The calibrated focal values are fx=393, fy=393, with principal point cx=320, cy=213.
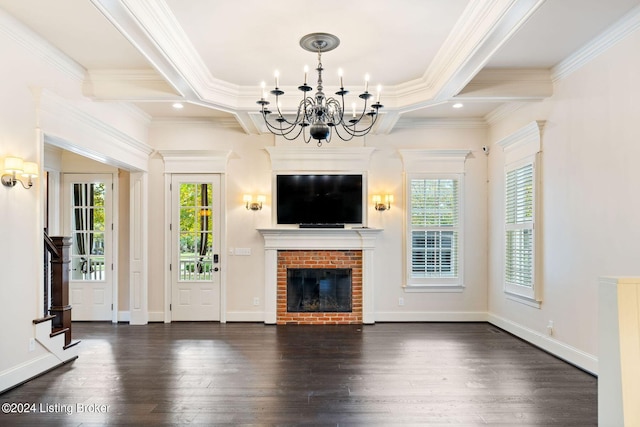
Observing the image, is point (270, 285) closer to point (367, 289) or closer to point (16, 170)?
point (367, 289)

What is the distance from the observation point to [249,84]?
16.5 ft

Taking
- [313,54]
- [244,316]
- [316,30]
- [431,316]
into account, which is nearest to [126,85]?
[313,54]

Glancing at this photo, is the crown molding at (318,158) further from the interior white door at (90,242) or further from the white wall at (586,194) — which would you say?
the interior white door at (90,242)

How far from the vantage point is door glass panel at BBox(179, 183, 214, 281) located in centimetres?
626

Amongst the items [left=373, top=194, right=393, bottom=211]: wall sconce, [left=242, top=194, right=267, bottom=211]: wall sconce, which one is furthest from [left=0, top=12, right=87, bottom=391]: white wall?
[left=373, top=194, right=393, bottom=211]: wall sconce

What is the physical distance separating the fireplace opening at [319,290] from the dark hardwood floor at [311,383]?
787mm

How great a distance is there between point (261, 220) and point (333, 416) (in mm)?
3729

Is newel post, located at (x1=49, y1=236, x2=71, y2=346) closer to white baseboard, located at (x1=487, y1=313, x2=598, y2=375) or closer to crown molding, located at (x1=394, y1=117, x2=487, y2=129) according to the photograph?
crown molding, located at (x1=394, y1=117, x2=487, y2=129)

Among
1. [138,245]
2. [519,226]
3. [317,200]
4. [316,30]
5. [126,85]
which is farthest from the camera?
[317,200]

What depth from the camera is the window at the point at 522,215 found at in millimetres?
4832

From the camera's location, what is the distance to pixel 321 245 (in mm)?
A: 6156

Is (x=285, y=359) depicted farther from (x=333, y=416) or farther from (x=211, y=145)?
(x=211, y=145)

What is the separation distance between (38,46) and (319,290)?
15.0 ft

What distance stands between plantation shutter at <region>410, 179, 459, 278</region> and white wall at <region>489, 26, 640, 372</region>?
52.0 inches
